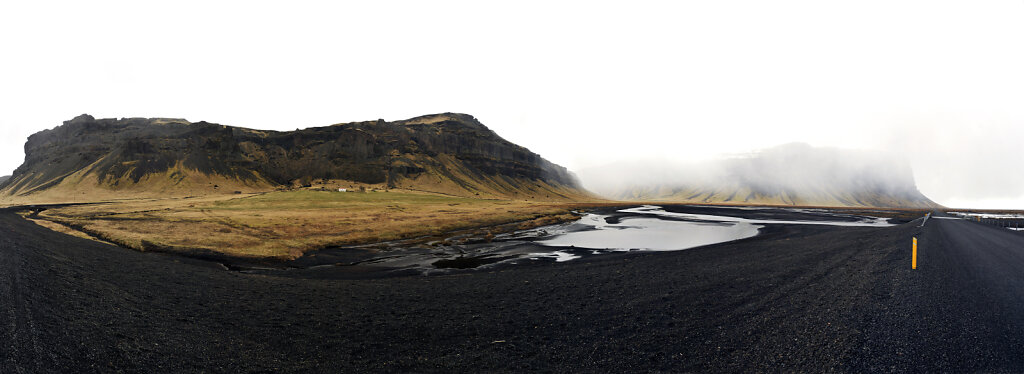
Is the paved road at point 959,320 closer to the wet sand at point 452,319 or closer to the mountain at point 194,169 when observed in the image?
the wet sand at point 452,319

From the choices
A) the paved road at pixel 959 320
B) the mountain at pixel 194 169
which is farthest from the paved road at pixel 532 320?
the mountain at pixel 194 169

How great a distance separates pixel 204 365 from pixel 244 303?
6.70m

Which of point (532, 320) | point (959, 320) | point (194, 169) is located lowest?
point (532, 320)

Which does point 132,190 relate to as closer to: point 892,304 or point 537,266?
point 537,266

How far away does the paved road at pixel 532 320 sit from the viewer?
7.68 metres

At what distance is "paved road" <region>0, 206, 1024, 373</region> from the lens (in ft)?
25.2

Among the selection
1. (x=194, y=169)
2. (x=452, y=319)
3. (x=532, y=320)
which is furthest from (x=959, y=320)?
(x=194, y=169)

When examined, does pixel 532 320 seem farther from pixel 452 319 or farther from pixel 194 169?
pixel 194 169

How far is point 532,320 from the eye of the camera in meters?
11.2

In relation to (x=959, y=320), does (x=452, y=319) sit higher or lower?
lower

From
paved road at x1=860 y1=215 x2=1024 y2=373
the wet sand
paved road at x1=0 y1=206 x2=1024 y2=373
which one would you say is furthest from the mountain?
paved road at x1=860 y1=215 x2=1024 y2=373

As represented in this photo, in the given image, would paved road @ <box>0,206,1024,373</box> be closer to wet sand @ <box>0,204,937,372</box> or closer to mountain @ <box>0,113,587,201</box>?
wet sand @ <box>0,204,937,372</box>

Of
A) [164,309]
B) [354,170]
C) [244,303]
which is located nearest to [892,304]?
[244,303]

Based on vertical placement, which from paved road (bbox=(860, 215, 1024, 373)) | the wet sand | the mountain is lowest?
the wet sand
